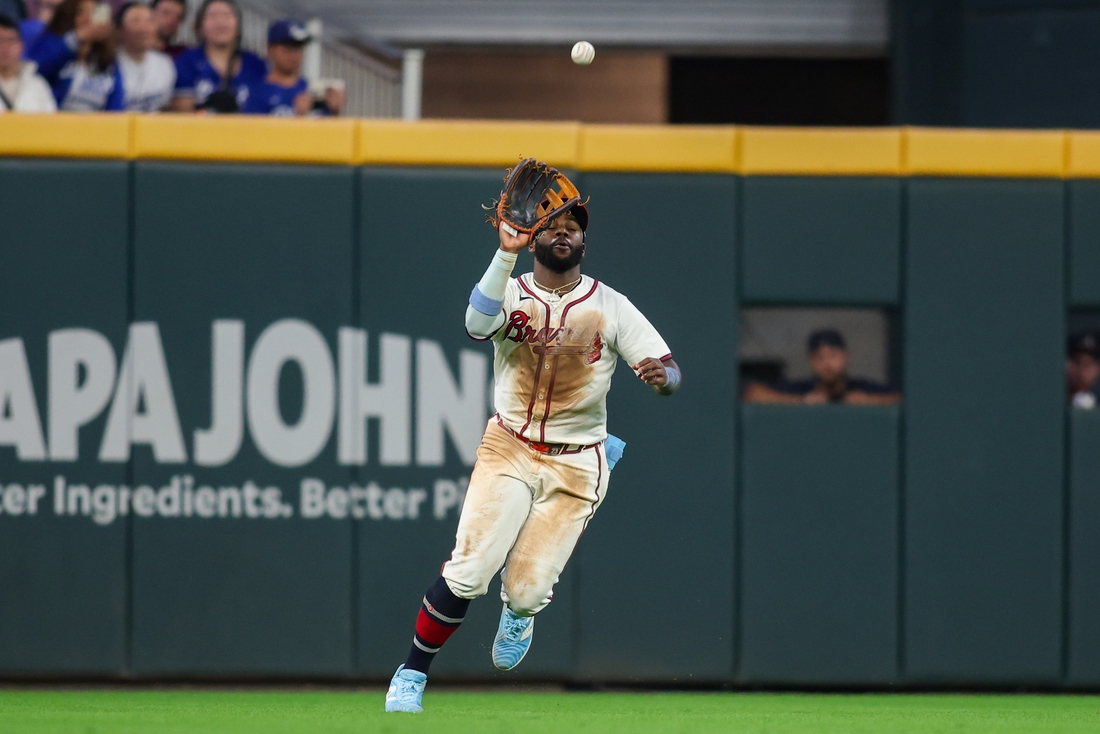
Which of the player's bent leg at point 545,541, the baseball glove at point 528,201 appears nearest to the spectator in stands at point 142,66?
the baseball glove at point 528,201

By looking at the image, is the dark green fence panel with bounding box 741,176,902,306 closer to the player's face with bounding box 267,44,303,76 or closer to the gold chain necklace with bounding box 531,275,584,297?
the gold chain necklace with bounding box 531,275,584,297

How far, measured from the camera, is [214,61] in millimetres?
8188

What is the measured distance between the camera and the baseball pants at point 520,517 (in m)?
5.30

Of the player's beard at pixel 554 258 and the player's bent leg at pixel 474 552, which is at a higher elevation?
the player's beard at pixel 554 258

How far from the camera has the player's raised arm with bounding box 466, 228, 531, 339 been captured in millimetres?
4984

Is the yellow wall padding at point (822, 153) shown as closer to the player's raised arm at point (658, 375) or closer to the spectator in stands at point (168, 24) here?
the player's raised arm at point (658, 375)

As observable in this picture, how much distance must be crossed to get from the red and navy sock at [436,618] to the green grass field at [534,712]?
0.26 metres

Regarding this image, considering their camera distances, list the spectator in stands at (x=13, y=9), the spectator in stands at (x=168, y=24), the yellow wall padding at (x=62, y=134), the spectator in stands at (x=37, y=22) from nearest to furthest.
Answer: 1. the yellow wall padding at (x=62, y=134)
2. the spectator in stands at (x=13, y=9)
3. the spectator in stands at (x=37, y=22)
4. the spectator in stands at (x=168, y=24)

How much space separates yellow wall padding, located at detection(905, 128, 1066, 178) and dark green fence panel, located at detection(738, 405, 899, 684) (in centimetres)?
133

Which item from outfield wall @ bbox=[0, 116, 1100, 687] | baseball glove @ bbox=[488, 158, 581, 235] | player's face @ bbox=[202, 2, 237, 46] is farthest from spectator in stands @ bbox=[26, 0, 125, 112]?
baseball glove @ bbox=[488, 158, 581, 235]

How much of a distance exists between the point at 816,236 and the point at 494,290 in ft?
9.28

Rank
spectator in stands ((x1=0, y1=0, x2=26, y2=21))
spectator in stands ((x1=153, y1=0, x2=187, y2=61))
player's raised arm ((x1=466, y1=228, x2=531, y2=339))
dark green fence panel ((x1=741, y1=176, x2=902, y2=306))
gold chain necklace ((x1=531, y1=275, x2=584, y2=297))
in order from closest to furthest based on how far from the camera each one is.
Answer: player's raised arm ((x1=466, y1=228, x2=531, y2=339)), gold chain necklace ((x1=531, y1=275, x2=584, y2=297)), dark green fence panel ((x1=741, y1=176, x2=902, y2=306)), spectator in stands ((x1=0, y1=0, x2=26, y2=21)), spectator in stands ((x1=153, y1=0, x2=187, y2=61))

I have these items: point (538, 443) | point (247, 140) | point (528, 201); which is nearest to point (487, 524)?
point (538, 443)

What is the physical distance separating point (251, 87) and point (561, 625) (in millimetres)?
3567
